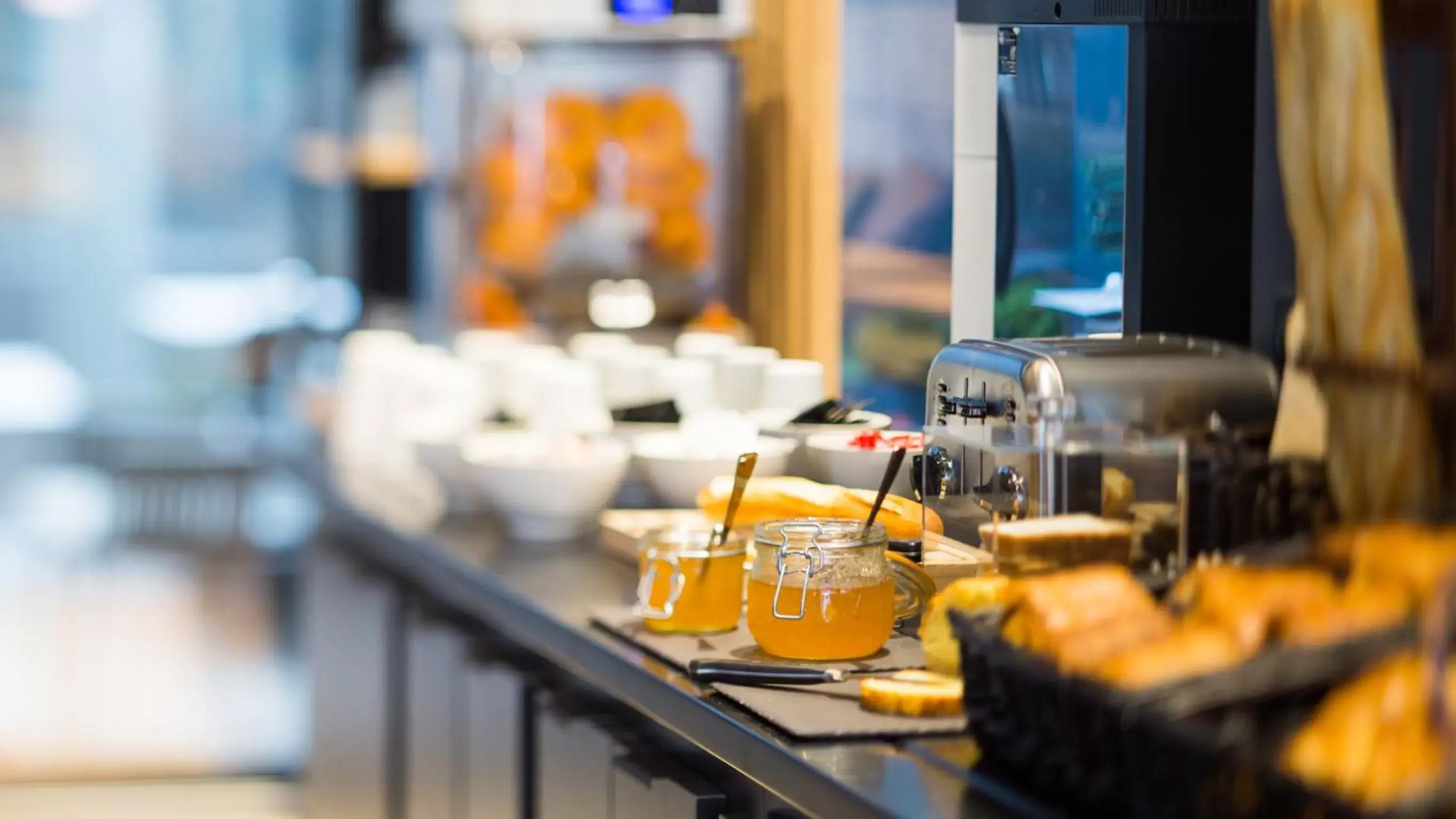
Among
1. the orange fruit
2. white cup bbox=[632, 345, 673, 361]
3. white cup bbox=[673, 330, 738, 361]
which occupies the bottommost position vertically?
white cup bbox=[632, 345, 673, 361]

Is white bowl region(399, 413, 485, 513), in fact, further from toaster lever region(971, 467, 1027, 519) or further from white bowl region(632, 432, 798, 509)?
toaster lever region(971, 467, 1027, 519)

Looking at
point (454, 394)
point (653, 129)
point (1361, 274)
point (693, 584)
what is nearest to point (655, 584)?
point (693, 584)

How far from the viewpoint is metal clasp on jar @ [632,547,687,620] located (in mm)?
1733

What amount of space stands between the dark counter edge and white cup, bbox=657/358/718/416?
450 mm

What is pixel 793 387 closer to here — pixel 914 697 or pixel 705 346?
pixel 705 346

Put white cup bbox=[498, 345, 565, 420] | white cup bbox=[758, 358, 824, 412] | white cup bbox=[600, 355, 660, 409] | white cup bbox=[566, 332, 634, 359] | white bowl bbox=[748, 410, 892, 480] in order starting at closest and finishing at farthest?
white bowl bbox=[748, 410, 892, 480], white cup bbox=[758, 358, 824, 412], white cup bbox=[498, 345, 565, 420], white cup bbox=[600, 355, 660, 409], white cup bbox=[566, 332, 634, 359]

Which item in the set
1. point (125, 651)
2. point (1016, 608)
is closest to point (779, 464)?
point (1016, 608)

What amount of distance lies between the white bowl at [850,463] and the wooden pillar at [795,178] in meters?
1.39

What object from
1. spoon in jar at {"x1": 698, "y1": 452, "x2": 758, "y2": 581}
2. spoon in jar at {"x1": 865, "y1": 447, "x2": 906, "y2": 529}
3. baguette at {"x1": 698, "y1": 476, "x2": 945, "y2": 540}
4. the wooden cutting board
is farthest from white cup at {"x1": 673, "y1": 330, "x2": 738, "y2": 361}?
spoon in jar at {"x1": 865, "y1": 447, "x2": 906, "y2": 529}

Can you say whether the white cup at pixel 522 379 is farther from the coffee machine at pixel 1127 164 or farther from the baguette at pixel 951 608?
the baguette at pixel 951 608

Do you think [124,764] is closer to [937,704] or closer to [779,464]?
[779,464]

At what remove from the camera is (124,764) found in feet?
15.8

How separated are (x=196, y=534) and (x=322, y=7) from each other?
2.27 m

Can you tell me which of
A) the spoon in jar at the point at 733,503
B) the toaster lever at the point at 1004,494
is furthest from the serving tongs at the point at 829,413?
the toaster lever at the point at 1004,494
